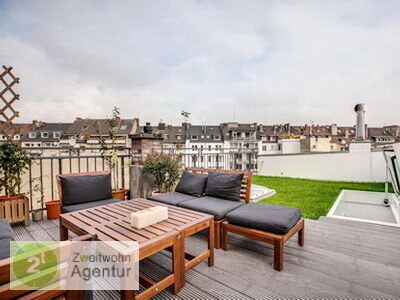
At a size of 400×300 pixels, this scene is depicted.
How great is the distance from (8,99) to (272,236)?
486cm

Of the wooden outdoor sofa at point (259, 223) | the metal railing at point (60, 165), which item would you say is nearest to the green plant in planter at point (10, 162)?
the metal railing at point (60, 165)

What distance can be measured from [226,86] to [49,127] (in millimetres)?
34050

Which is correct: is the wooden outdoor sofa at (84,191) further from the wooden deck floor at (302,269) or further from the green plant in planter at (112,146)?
the green plant in planter at (112,146)

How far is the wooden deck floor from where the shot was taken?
→ 169 cm

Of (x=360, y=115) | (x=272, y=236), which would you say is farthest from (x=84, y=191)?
(x=360, y=115)

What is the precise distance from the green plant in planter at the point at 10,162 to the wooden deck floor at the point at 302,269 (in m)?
0.91

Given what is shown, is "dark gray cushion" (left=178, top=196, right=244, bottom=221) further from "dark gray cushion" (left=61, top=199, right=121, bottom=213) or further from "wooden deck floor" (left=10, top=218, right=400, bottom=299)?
"dark gray cushion" (left=61, top=199, right=121, bottom=213)

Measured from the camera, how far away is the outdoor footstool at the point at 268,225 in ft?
6.62

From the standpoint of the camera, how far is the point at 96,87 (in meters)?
7.82

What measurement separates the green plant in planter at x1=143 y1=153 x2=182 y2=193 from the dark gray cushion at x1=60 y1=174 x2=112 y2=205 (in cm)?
88

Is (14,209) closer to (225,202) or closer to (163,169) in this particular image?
(163,169)

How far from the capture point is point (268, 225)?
6.89 feet

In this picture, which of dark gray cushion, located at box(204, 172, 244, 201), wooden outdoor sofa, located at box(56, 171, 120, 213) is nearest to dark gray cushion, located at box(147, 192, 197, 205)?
dark gray cushion, located at box(204, 172, 244, 201)

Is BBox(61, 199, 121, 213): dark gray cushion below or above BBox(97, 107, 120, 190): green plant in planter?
below
